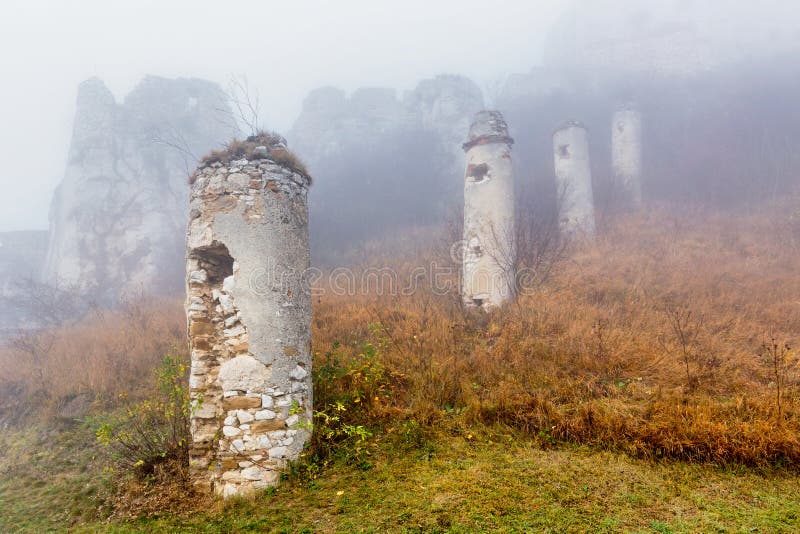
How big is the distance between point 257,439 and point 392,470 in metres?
1.31

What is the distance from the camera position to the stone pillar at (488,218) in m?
8.45

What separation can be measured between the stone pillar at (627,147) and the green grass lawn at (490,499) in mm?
14747

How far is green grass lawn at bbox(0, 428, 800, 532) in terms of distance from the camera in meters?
2.90

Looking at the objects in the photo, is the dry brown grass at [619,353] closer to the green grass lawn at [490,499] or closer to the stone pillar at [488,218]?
the green grass lawn at [490,499]

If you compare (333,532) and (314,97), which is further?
(314,97)

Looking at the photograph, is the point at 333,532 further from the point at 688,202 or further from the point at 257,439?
the point at 688,202

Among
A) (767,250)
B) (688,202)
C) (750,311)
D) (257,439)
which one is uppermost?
(688,202)

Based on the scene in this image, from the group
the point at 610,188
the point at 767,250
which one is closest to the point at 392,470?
the point at 767,250

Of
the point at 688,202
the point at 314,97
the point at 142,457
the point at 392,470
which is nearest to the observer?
the point at 392,470

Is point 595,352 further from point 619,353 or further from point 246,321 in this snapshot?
point 246,321

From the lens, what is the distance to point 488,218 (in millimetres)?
8742

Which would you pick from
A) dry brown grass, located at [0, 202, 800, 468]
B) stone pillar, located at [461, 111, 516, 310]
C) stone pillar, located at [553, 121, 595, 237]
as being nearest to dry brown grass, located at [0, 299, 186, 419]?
dry brown grass, located at [0, 202, 800, 468]

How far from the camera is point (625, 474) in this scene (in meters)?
3.41

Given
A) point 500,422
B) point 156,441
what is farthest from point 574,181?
point 156,441
